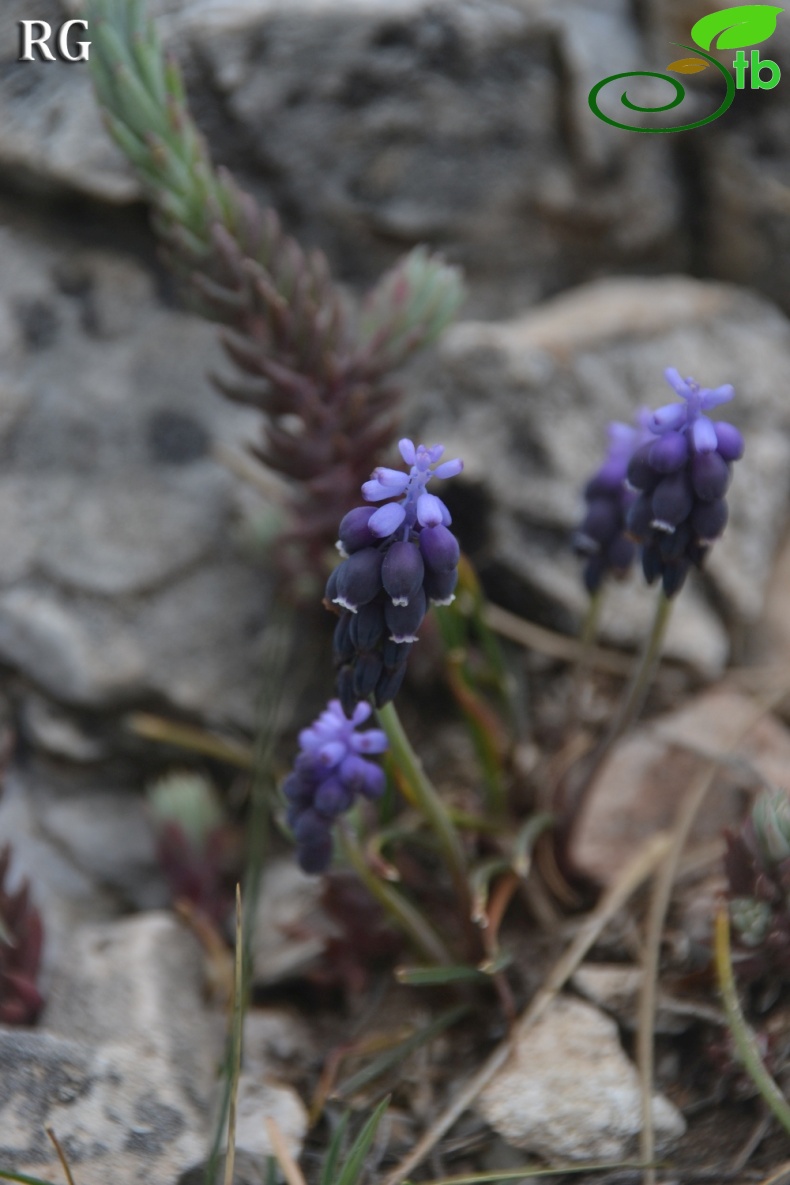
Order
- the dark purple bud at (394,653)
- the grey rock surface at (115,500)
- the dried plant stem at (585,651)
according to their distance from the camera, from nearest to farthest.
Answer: the dark purple bud at (394,653) < the dried plant stem at (585,651) < the grey rock surface at (115,500)

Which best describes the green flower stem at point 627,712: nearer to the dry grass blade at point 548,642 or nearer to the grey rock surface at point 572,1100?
the dry grass blade at point 548,642

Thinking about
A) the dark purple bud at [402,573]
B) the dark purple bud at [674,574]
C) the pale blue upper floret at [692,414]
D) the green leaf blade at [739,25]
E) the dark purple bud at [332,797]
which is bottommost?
the dark purple bud at [332,797]

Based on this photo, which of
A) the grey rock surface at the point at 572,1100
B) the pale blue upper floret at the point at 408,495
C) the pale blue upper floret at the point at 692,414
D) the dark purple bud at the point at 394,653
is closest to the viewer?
the pale blue upper floret at the point at 408,495

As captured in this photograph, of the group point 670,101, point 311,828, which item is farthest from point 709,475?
point 670,101

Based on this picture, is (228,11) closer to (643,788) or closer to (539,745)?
(539,745)

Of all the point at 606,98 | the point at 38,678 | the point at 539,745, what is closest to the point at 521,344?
the point at 606,98

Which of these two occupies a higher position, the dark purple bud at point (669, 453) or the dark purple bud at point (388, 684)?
the dark purple bud at point (669, 453)

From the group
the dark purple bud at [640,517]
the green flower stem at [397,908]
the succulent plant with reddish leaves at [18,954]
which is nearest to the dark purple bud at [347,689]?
the green flower stem at [397,908]
